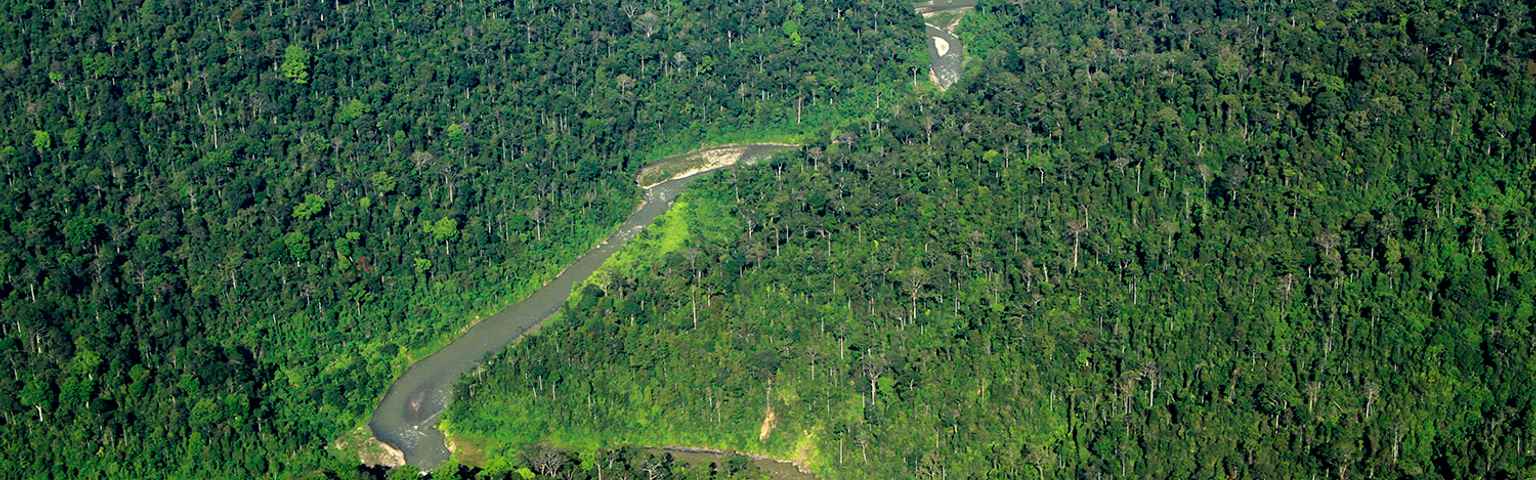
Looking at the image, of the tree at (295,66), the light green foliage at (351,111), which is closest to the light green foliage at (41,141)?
the tree at (295,66)

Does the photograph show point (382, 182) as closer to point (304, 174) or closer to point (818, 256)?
point (304, 174)

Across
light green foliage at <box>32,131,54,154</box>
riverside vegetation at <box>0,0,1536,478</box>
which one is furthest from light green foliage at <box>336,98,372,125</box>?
light green foliage at <box>32,131,54,154</box>

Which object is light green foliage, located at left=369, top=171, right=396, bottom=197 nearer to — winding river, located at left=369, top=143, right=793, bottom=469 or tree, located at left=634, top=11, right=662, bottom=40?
winding river, located at left=369, top=143, right=793, bottom=469

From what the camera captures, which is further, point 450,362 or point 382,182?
point 382,182

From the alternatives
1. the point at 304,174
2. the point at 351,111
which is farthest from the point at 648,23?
the point at 304,174

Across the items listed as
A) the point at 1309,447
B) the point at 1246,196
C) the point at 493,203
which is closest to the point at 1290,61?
the point at 1246,196

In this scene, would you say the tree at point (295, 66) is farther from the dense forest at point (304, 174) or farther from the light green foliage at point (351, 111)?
the light green foliage at point (351, 111)

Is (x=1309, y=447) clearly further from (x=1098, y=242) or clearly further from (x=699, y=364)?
(x=699, y=364)
